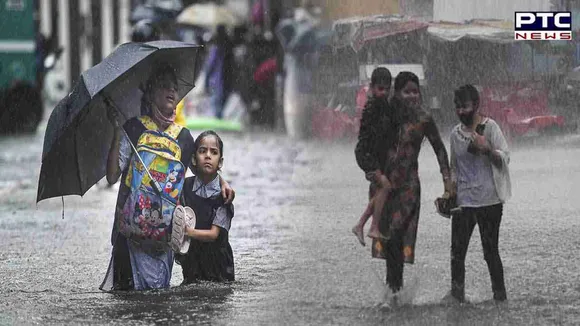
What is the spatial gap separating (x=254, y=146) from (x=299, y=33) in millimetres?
1918

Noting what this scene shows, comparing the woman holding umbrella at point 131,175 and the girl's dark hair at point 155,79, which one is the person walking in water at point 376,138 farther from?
the girl's dark hair at point 155,79

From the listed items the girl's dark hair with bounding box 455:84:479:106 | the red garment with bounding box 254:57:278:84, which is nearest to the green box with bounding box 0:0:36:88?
the red garment with bounding box 254:57:278:84

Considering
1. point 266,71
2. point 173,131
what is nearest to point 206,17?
point 266,71

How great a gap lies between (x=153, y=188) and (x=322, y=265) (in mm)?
1528

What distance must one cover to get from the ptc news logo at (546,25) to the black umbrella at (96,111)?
189 cm

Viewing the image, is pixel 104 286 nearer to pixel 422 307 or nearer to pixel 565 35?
pixel 422 307

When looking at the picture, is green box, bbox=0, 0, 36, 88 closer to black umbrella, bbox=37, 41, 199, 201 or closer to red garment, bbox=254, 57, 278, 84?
red garment, bbox=254, 57, 278, 84

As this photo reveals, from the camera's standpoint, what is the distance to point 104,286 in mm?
9805

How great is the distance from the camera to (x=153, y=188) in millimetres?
9500

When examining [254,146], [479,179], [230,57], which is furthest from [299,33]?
[479,179]

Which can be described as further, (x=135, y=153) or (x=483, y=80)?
(x=483, y=80)

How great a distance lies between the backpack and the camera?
31.1 feet

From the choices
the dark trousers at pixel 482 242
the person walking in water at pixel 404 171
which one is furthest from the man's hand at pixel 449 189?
the dark trousers at pixel 482 242

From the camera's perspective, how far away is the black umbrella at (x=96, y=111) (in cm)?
961
